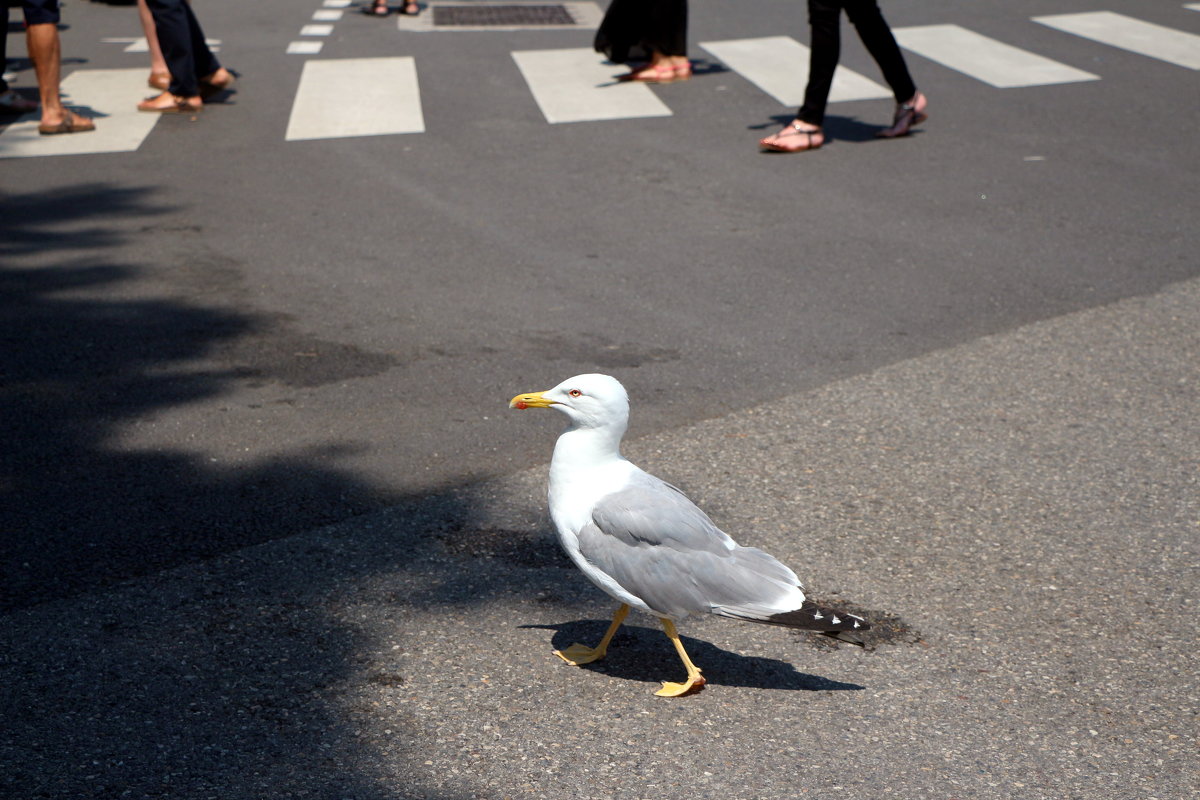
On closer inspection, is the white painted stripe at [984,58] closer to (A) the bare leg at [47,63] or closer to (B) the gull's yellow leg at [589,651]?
(A) the bare leg at [47,63]

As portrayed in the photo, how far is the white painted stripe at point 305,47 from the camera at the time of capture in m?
11.6

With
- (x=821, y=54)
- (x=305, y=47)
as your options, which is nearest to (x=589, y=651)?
(x=821, y=54)

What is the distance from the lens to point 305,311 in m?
5.98

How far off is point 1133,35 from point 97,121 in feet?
30.4

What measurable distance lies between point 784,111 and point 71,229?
528 centimetres

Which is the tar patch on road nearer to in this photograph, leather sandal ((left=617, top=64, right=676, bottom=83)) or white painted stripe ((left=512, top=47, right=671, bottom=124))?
white painted stripe ((left=512, top=47, right=671, bottom=124))

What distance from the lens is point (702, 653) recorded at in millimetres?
3547

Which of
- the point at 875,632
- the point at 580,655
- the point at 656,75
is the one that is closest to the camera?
the point at 580,655

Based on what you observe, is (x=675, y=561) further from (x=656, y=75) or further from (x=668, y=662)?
(x=656, y=75)

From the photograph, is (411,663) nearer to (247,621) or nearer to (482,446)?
(247,621)

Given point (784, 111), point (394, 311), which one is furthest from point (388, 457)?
point (784, 111)

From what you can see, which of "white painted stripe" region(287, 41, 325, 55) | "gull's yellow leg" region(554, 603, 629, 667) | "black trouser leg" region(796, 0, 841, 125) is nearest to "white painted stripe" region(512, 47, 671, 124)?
"black trouser leg" region(796, 0, 841, 125)

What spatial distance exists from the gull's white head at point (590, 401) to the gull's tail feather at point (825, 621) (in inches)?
26.8

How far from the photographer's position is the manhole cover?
12950 mm
